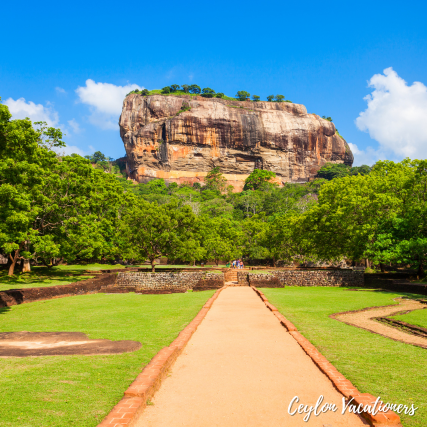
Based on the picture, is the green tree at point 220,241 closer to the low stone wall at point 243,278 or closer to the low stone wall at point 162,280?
the low stone wall at point 243,278

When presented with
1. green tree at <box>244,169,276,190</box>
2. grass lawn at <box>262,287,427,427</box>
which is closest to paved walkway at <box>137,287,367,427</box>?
grass lawn at <box>262,287,427,427</box>

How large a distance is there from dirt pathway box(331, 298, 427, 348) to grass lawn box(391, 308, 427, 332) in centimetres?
57

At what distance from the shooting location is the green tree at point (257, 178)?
3615 inches

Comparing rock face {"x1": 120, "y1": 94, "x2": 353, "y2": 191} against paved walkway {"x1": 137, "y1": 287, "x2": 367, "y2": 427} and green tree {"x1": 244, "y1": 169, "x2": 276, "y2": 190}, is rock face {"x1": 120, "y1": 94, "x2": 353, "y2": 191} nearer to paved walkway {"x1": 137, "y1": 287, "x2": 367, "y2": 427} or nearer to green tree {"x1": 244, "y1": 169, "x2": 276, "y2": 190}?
green tree {"x1": 244, "y1": 169, "x2": 276, "y2": 190}

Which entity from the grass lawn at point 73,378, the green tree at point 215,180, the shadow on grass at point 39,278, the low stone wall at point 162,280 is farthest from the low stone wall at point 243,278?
the green tree at point 215,180

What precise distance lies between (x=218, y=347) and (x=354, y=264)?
38.2 m

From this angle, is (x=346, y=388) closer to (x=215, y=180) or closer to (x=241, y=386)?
(x=241, y=386)

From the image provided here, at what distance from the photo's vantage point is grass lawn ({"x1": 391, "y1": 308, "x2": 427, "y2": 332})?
30.1 feet

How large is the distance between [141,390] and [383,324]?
8019mm

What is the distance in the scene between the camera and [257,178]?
91938 mm

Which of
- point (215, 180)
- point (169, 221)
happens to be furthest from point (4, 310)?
point (215, 180)

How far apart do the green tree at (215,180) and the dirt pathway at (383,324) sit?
76.7 meters

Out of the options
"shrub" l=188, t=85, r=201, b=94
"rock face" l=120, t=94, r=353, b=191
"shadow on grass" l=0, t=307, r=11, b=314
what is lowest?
"shadow on grass" l=0, t=307, r=11, b=314

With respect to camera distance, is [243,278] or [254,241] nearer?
[243,278]
